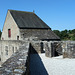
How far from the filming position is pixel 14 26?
72.6 ft

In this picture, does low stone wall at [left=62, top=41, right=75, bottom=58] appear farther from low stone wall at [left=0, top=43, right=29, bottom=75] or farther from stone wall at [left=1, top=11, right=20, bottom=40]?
stone wall at [left=1, top=11, right=20, bottom=40]

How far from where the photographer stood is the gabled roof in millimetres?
21800

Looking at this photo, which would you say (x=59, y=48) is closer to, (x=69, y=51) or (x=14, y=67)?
(x=69, y=51)

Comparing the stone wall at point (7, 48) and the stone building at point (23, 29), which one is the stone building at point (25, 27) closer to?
the stone building at point (23, 29)

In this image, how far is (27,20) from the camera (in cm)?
2311

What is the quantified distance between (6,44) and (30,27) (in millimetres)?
4877

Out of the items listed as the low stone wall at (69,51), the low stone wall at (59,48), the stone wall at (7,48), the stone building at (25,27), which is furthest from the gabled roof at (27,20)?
the low stone wall at (69,51)

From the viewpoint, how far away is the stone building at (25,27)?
2092 cm

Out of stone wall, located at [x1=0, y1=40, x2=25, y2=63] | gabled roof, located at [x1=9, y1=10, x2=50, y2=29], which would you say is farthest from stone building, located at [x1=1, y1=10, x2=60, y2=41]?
stone wall, located at [x1=0, y1=40, x2=25, y2=63]

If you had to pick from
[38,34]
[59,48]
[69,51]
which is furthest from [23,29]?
[69,51]

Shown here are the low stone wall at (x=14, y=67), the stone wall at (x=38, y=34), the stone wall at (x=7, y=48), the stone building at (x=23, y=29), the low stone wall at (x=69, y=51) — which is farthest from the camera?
the stone wall at (x=38, y=34)

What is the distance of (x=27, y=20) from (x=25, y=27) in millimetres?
2202

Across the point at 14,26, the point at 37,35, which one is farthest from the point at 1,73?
the point at 14,26

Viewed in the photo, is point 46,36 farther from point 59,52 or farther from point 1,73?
point 1,73
